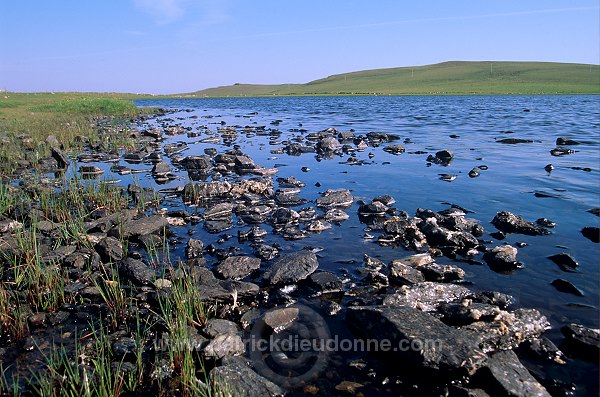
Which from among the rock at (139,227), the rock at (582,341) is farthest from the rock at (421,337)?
the rock at (139,227)

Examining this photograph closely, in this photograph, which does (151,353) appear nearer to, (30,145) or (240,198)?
(240,198)

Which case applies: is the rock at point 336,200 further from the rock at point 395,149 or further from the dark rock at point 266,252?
the rock at point 395,149

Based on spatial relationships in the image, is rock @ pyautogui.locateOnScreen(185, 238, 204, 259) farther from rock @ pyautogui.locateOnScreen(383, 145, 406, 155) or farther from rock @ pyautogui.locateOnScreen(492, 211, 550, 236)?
rock @ pyautogui.locateOnScreen(383, 145, 406, 155)

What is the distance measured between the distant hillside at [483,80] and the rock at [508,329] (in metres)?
109

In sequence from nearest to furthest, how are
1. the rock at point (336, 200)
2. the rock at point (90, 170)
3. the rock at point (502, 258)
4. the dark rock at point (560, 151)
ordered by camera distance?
the rock at point (502, 258), the rock at point (336, 200), the rock at point (90, 170), the dark rock at point (560, 151)

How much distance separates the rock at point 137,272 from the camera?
7883mm

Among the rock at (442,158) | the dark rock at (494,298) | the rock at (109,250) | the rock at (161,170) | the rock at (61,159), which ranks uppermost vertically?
the rock at (61,159)

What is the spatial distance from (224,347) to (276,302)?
1.76 m

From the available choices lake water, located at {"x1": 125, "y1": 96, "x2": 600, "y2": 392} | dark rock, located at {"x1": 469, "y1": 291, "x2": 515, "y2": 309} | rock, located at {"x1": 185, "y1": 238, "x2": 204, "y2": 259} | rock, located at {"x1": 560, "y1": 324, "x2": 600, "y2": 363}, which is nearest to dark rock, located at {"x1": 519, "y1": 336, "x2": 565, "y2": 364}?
rock, located at {"x1": 560, "y1": 324, "x2": 600, "y2": 363}

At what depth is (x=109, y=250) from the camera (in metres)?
9.02

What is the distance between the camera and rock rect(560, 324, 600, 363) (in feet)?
19.3

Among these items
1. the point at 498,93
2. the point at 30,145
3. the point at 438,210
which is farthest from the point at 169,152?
the point at 498,93

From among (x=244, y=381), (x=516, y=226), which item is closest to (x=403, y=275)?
(x=244, y=381)

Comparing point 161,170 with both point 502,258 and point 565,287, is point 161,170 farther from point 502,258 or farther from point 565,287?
point 565,287
